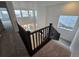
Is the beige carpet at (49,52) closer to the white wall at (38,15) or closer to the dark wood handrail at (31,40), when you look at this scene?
the dark wood handrail at (31,40)

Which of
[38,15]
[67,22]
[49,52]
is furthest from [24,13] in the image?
[49,52]

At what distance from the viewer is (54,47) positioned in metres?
2.79

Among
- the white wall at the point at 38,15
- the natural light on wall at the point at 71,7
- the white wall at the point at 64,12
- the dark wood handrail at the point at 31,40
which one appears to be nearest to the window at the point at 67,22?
the white wall at the point at 64,12

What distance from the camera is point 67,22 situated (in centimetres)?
520

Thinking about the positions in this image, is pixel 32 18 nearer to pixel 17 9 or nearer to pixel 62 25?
pixel 17 9

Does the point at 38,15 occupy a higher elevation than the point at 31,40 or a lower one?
higher

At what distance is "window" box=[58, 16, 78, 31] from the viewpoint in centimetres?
477

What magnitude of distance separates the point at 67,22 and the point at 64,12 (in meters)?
0.82

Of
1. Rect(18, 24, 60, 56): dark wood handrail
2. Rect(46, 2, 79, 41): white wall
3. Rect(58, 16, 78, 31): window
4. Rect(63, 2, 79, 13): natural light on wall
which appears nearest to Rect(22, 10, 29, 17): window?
Rect(46, 2, 79, 41): white wall

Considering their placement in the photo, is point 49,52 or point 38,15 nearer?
point 49,52

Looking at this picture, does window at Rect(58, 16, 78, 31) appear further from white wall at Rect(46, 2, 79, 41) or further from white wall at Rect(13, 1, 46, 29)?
white wall at Rect(13, 1, 46, 29)

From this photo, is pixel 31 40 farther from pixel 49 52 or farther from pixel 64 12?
pixel 64 12

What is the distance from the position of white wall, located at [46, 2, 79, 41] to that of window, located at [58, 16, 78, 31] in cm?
24

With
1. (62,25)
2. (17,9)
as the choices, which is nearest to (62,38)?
(62,25)
